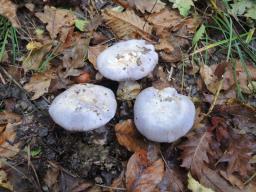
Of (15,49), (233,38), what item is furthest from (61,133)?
(233,38)

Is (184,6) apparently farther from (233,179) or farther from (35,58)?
(233,179)

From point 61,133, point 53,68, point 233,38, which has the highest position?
point 233,38

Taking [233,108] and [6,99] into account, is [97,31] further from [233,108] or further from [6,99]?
[233,108]

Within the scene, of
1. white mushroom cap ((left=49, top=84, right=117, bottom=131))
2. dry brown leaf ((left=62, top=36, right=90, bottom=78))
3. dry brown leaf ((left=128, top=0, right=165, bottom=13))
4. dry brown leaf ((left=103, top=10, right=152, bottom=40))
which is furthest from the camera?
dry brown leaf ((left=128, top=0, right=165, bottom=13))

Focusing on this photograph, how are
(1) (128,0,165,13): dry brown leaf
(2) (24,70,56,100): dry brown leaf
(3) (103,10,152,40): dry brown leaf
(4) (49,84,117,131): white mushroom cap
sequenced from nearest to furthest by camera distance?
1. (4) (49,84,117,131): white mushroom cap
2. (2) (24,70,56,100): dry brown leaf
3. (3) (103,10,152,40): dry brown leaf
4. (1) (128,0,165,13): dry brown leaf

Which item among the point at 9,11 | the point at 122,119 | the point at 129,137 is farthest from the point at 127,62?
the point at 9,11

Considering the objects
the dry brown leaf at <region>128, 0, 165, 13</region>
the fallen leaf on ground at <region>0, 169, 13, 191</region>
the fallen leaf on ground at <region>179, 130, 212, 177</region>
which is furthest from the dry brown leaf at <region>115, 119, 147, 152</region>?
the dry brown leaf at <region>128, 0, 165, 13</region>

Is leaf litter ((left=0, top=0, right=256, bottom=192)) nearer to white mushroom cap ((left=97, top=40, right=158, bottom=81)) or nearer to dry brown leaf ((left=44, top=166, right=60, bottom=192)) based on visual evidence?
→ dry brown leaf ((left=44, top=166, right=60, bottom=192))
